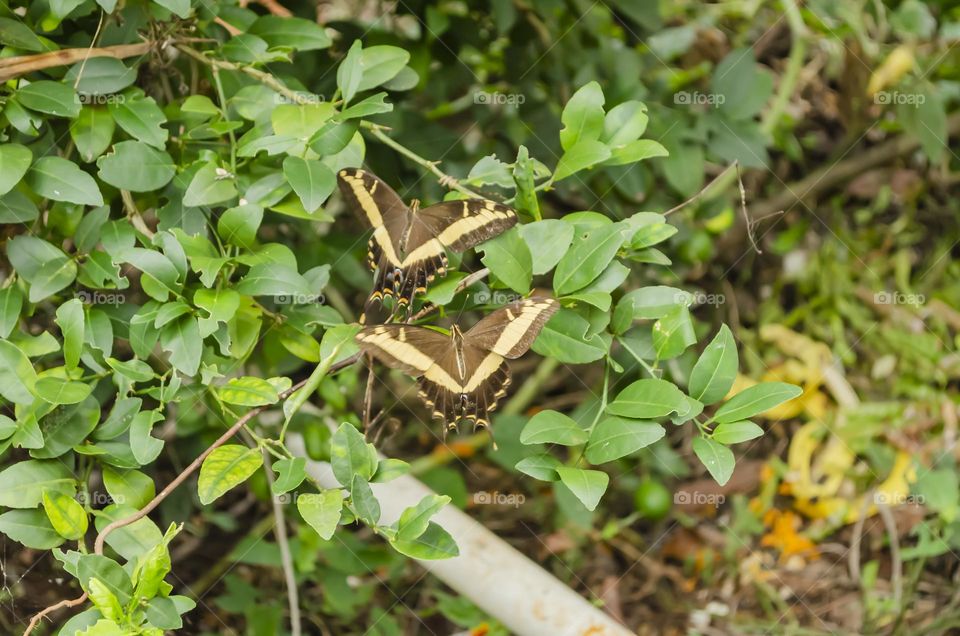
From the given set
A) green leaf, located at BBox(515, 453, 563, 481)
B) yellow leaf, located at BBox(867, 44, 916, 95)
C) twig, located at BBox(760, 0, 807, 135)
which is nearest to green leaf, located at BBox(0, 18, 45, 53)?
green leaf, located at BBox(515, 453, 563, 481)

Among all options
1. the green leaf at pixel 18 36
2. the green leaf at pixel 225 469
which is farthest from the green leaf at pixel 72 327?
the green leaf at pixel 18 36

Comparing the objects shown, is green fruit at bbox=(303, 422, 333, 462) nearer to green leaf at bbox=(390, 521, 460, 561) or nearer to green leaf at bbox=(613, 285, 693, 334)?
green leaf at bbox=(390, 521, 460, 561)

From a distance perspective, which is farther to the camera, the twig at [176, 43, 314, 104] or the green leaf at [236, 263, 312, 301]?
the twig at [176, 43, 314, 104]

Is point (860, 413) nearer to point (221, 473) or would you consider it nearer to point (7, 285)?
point (221, 473)

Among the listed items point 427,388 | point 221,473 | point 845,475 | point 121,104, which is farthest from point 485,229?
point 845,475

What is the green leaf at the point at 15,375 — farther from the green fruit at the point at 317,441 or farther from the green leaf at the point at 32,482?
the green fruit at the point at 317,441

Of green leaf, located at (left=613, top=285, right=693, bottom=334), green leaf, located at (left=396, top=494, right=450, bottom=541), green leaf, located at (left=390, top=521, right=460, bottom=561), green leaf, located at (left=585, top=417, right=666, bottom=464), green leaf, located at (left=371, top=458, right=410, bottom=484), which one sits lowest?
green leaf, located at (left=390, top=521, right=460, bottom=561)

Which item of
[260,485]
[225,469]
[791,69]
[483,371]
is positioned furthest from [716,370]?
[791,69]
